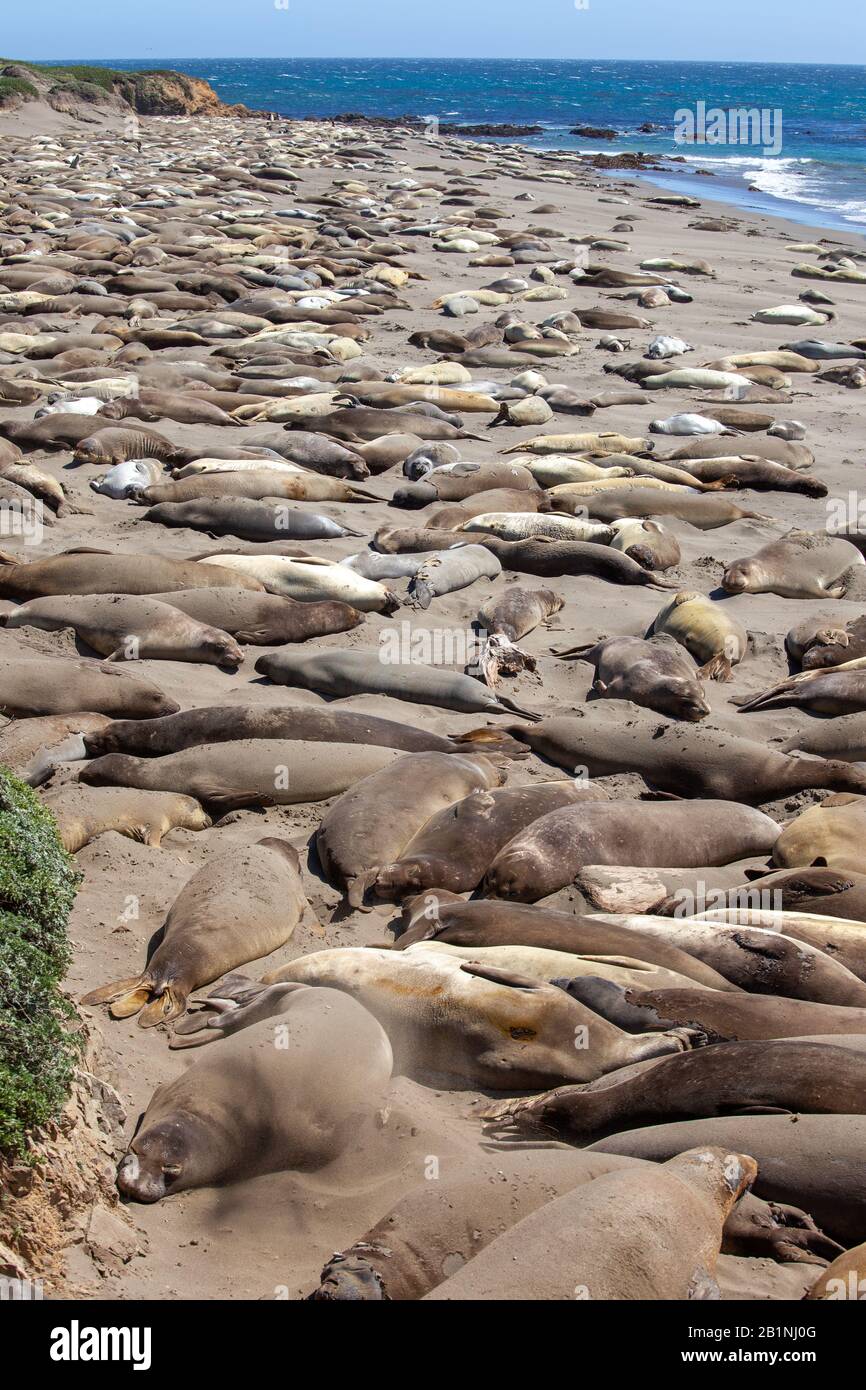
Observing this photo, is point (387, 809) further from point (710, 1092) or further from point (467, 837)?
point (710, 1092)

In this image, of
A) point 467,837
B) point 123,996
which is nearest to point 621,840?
point 467,837

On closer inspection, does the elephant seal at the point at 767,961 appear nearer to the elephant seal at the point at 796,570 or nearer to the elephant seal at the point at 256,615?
the elephant seal at the point at 256,615

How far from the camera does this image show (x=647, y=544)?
7316 millimetres

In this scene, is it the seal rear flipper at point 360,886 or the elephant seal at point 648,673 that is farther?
the elephant seal at point 648,673

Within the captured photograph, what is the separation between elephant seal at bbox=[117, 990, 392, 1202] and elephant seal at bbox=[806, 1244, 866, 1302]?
1.12 metres

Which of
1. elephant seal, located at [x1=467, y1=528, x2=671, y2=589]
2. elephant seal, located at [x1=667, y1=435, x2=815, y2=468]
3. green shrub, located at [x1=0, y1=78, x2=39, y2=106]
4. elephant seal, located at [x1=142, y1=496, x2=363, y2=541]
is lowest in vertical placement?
elephant seal, located at [x1=467, y1=528, x2=671, y2=589]

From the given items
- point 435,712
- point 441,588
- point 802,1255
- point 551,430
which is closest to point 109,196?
point 551,430

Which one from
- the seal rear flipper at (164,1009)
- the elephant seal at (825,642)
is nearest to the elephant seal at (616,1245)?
the seal rear flipper at (164,1009)

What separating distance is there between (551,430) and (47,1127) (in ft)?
27.0

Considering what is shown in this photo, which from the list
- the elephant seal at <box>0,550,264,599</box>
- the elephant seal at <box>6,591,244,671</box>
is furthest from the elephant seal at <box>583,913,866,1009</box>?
the elephant seal at <box>0,550,264,599</box>

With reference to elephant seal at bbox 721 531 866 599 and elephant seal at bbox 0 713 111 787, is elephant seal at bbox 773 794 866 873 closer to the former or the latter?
elephant seal at bbox 721 531 866 599

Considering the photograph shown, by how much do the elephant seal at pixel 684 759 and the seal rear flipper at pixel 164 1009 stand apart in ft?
7.14

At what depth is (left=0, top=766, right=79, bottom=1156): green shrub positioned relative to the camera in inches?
95.6

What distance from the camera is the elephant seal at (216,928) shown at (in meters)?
→ 3.54
